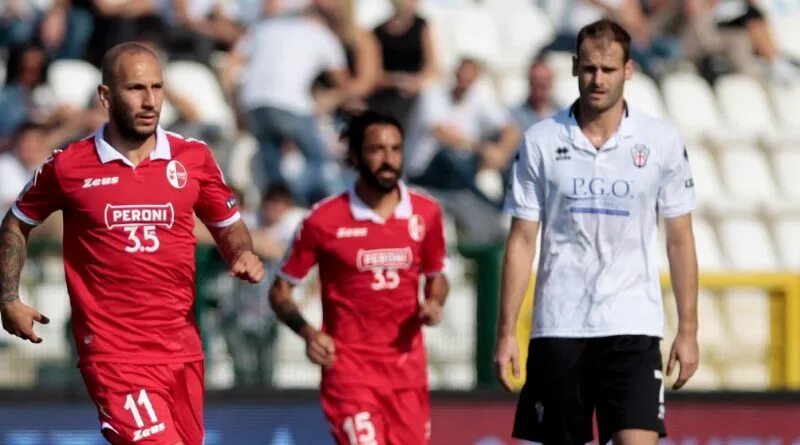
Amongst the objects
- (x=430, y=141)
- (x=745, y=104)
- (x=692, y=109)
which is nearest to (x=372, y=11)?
(x=430, y=141)

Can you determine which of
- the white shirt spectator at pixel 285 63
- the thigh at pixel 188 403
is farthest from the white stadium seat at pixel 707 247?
the thigh at pixel 188 403

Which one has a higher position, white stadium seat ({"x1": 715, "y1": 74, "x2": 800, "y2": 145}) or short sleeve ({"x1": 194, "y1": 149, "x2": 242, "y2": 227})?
white stadium seat ({"x1": 715, "y1": 74, "x2": 800, "y2": 145})

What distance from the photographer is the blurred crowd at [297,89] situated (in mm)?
13133

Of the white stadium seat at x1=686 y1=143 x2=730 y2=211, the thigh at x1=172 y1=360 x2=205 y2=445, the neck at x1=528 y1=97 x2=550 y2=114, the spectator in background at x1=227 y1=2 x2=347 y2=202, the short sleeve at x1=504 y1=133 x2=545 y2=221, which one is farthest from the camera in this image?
the white stadium seat at x1=686 y1=143 x2=730 y2=211

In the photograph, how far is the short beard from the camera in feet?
22.6

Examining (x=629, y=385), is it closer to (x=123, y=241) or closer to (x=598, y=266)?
(x=598, y=266)

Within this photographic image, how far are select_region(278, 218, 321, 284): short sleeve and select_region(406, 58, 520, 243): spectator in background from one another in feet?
13.6

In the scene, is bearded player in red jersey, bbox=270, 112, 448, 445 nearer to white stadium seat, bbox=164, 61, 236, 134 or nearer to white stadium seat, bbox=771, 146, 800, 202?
white stadium seat, bbox=164, 61, 236, 134

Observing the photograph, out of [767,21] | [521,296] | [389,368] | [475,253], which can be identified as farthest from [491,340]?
[767,21]

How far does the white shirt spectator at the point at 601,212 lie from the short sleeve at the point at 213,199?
123 centimetres

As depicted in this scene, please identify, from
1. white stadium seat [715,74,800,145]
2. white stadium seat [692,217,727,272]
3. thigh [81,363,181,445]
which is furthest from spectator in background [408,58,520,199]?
thigh [81,363,181,445]

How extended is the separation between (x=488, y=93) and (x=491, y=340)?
13.3 feet

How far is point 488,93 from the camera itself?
1459cm

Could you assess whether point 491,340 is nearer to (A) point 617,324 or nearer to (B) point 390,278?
(B) point 390,278
